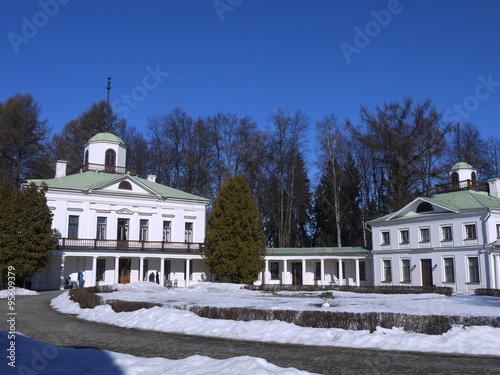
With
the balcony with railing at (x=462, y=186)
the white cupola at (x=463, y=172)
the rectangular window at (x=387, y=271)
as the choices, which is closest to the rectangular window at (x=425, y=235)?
the rectangular window at (x=387, y=271)

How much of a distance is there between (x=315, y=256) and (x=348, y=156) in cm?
1352

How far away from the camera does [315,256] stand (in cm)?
4009

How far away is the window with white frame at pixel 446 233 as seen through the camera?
34.2 meters

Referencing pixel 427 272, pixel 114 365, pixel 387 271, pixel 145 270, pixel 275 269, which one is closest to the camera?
pixel 114 365

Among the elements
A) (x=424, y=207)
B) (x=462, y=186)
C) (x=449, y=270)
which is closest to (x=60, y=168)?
(x=424, y=207)

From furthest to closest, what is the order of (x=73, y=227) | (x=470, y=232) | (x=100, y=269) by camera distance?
(x=100, y=269) → (x=73, y=227) → (x=470, y=232)

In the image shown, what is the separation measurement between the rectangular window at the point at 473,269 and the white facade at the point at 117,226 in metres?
20.0

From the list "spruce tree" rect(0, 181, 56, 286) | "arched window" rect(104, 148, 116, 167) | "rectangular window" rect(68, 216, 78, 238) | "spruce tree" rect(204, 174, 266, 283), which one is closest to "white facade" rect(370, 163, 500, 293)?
"spruce tree" rect(204, 174, 266, 283)

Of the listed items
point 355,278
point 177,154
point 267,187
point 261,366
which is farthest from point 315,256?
point 261,366

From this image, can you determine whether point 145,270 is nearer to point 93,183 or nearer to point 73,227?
point 73,227

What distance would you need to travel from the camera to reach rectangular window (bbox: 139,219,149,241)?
3944cm

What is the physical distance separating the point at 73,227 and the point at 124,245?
403 cm

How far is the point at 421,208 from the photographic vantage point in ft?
119

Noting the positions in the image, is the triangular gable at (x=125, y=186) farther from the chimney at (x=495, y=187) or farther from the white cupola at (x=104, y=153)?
the chimney at (x=495, y=187)
